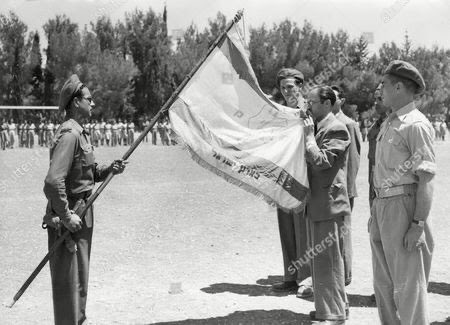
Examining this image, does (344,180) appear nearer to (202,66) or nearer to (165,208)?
(202,66)

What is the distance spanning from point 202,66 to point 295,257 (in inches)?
98.3

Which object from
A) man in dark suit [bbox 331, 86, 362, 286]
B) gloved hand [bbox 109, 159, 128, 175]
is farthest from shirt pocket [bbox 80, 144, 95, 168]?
man in dark suit [bbox 331, 86, 362, 286]

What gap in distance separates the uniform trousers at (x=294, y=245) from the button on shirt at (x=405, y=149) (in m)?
2.20

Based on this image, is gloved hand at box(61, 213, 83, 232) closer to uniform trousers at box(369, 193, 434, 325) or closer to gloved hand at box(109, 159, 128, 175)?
gloved hand at box(109, 159, 128, 175)

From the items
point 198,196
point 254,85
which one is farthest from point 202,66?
point 198,196

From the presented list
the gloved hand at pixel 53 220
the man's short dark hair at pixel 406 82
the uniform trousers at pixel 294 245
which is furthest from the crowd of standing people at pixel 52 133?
the man's short dark hair at pixel 406 82

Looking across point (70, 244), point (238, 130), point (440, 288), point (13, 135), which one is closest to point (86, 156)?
point (70, 244)

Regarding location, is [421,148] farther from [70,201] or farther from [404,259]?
[70,201]

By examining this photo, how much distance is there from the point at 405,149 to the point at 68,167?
240cm

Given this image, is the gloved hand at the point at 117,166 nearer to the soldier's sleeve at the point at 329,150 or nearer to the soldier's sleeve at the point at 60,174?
the soldier's sleeve at the point at 60,174

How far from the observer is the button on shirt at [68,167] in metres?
4.43

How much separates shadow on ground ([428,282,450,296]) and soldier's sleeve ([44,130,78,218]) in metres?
4.05

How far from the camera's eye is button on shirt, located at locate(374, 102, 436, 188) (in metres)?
4.14

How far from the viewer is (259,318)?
5.70 metres
